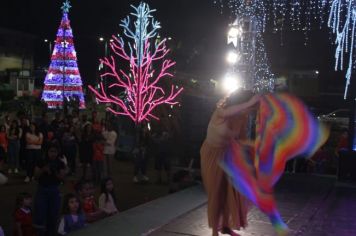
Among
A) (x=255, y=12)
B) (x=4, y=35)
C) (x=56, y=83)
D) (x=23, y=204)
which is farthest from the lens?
(x=4, y=35)

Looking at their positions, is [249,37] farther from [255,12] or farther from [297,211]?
[297,211]

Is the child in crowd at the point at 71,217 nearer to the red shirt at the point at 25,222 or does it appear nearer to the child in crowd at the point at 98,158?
the red shirt at the point at 25,222

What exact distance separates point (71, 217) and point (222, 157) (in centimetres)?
256

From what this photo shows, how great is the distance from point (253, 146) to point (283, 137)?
18.7 inches

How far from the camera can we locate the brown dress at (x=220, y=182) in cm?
461

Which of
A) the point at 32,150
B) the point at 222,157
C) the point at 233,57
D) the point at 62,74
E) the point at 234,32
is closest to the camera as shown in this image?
the point at 222,157

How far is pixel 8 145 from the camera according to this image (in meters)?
12.8

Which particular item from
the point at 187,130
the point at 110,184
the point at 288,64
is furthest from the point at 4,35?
the point at 110,184

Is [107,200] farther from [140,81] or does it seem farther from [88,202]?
[140,81]

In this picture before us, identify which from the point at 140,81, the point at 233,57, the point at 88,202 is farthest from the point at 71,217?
the point at 233,57

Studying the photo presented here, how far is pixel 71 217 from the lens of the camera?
6.28 metres

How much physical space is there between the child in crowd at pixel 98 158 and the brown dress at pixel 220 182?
703 centimetres

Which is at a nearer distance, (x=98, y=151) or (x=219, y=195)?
(x=219, y=195)

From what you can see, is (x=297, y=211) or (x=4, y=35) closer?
(x=297, y=211)
